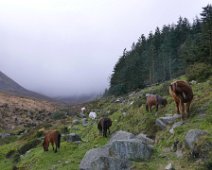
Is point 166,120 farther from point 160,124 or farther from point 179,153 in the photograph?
point 179,153

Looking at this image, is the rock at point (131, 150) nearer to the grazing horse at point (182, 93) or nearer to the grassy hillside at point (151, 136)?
the grassy hillside at point (151, 136)

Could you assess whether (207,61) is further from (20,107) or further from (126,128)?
(20,107)

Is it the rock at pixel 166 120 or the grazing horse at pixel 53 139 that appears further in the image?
the grazing horse at pixel 53 139

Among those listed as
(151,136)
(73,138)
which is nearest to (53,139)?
(73,138)

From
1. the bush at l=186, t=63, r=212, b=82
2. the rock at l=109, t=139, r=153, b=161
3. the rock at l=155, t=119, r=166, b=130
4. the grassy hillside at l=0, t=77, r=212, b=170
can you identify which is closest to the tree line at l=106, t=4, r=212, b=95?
the bush at l=186, t=63, r=212, b=82

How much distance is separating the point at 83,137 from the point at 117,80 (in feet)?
177

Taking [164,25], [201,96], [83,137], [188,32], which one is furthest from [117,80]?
[201,96]

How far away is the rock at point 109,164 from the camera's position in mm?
14883

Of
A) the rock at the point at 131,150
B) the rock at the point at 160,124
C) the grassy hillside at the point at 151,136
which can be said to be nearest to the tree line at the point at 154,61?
the grassy hillside at the point at 151,136

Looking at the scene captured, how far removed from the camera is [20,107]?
8994 cm

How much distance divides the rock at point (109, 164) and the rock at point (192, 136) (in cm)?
252

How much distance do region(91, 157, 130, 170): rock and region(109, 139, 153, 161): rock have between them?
1.01 metres

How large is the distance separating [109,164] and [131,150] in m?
1.92

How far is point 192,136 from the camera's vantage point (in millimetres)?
15391
